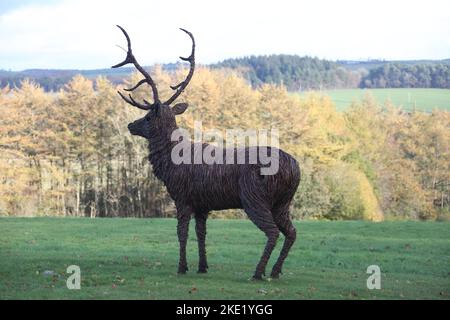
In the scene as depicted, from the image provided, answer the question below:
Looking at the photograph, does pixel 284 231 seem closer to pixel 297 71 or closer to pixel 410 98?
pixel 410 98

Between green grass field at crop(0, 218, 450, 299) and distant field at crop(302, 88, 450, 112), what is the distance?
182 feet

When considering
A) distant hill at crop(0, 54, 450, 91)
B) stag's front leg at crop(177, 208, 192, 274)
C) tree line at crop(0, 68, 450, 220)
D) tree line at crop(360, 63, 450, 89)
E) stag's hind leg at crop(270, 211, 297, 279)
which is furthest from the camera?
distant hill at crop(0, 54, 450, 91)

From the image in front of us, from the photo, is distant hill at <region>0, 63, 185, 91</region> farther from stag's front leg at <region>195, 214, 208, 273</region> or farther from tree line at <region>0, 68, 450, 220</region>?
stag's front leg at <region>195, 214, 208, 273</region>

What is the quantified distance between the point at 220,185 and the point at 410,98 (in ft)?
256

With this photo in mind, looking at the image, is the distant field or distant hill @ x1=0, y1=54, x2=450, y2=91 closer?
the distant field

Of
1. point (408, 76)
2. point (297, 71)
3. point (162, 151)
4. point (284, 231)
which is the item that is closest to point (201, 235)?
point (284, 231)

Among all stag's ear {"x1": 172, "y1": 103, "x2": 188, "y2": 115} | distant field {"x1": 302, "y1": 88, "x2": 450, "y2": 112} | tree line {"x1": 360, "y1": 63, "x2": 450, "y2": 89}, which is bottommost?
stag's ear {"x1": 172, "y1": 103, "x2": 188, "y2": 115}

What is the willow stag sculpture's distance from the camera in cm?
1249

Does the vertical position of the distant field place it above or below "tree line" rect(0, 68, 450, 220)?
above

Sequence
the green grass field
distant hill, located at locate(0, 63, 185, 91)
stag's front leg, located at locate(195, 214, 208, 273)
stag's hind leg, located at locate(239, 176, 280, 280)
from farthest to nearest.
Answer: distant hill, located at locate(0, 63, 185, 91)
stag's front leg, located at locate(195, 214, 208, 273)
stag's hind leg, located at locate(239, 176, 280, 280)
the green grass field

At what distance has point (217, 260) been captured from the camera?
1816cm

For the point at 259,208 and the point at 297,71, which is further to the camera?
the point at 297,71

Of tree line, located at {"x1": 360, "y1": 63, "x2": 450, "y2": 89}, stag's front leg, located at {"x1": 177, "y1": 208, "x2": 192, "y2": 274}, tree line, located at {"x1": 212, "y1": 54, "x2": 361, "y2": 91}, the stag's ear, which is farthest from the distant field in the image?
stag's front leg, located at {"x1": 177, "y1": 208, "x2": 192, "y2": 274}

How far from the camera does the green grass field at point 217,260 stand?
11906mm
